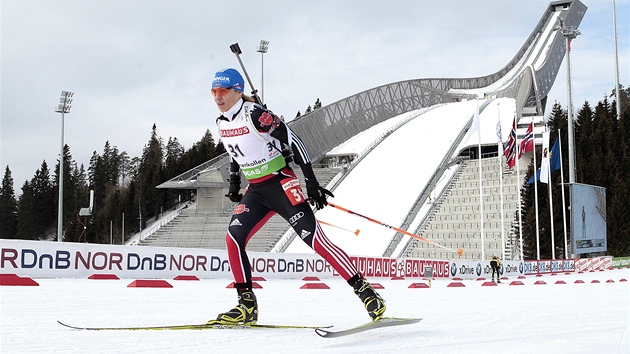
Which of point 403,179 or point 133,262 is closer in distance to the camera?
point 133,262

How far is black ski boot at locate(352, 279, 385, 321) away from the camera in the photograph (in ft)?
14.3

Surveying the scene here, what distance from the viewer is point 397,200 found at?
4303 cm

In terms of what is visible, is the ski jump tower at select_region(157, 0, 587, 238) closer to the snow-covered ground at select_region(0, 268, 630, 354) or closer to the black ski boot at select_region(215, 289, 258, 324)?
the snow-covered ground at select_region(0, 268, 630, 354)

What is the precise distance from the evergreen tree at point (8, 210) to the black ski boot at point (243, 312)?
83.8m

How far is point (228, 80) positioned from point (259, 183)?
78cm

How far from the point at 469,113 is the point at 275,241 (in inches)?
1148

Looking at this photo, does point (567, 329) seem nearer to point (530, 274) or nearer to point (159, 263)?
point (159, 263)

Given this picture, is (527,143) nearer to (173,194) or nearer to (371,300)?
(371,300)

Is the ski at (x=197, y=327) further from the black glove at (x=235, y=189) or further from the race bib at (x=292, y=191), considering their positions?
the black glove at (x=235, y=189)

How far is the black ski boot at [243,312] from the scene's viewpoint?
460 cm

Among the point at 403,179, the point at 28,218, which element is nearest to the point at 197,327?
the point at 403,179

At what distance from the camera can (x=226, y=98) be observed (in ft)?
15.9

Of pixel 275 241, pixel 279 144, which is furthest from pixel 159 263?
pixel 275 241

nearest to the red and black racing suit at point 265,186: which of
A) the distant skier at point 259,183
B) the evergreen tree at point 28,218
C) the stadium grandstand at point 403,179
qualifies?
the distant skier at point 259,183
